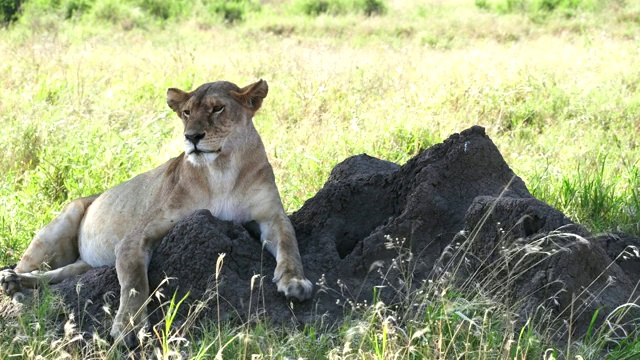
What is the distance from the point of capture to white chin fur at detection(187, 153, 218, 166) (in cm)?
480

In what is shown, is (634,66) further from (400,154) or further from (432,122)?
(400,154)

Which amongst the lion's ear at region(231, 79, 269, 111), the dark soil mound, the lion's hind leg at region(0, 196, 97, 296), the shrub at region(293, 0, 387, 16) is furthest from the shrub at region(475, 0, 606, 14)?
the lion's ear at region(231, 79, 269, 111)

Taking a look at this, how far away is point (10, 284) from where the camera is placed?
4938 millimetres

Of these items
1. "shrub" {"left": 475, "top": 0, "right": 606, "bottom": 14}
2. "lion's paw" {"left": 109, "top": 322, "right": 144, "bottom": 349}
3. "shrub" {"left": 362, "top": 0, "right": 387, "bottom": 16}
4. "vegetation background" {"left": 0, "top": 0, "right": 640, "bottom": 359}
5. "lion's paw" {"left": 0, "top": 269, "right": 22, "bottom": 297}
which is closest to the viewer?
"vegetation background" {"left": 0, "top": 0, "right": 640, "bottom": 359}

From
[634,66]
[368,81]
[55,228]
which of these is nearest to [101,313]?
[55,228]

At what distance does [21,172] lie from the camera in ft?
27.0

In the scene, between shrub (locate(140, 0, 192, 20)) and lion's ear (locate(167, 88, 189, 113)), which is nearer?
lion's ear (locate(167, 88, 189, 113))

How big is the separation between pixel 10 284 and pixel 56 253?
0.92 metres

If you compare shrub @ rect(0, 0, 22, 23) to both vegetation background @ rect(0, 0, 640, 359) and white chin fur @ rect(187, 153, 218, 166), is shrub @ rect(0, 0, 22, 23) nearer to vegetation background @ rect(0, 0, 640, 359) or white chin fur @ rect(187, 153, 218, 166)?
vegetation background @ rect(0, 0, 640, 359)

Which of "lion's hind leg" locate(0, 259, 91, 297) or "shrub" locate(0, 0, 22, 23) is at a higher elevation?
"lion's hind leg" locate(0, 259, 91, 297)

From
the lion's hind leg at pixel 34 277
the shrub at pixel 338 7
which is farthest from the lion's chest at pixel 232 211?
the shrub at pixel 338 7

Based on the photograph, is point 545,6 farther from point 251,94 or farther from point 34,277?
point 34,277

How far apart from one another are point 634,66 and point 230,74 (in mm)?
5559

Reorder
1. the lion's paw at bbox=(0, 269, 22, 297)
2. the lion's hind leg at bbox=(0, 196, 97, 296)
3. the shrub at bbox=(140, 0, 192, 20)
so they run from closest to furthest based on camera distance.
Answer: the lion's paw at bbox=(0, 269, 22, 297) → the lion's hind leg at bbox=(0, 196, 97, 296) → the shrub at bbox=(140, 0, 192, 20)
